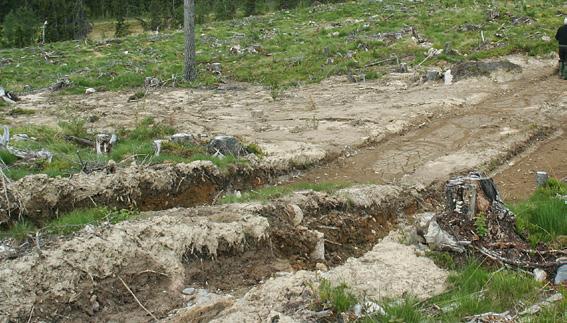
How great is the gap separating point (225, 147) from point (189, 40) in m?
7.75

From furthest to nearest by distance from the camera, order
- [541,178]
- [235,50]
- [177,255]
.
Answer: [235,50]
[541,178]
[177,255]

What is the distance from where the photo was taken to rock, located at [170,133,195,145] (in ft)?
28.5

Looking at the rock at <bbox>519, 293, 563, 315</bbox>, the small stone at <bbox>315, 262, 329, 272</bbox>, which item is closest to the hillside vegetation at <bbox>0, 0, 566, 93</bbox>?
the small stone at <bbox>315, 262, 329, 272</bbox>

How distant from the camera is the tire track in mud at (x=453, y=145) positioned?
826 centimetres

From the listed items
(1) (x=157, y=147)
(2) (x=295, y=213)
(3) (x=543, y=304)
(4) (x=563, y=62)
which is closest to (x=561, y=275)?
(3) (x=543, y=304)

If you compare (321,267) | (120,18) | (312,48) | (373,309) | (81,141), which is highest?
(312,48)

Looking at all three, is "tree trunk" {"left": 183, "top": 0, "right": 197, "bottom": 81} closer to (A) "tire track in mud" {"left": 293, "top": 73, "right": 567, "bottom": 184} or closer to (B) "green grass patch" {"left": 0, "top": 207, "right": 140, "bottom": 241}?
(A) "tire track in mud" {"left": 293, "top": 73, "right": 567, "bottom": 184}

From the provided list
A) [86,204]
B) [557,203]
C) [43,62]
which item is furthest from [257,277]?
[43,62]

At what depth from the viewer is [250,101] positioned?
41.9 ft

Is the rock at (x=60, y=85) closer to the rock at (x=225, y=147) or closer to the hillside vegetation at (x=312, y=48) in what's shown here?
the hillside vegetation at (x=312, y=48)

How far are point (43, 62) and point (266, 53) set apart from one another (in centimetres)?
785

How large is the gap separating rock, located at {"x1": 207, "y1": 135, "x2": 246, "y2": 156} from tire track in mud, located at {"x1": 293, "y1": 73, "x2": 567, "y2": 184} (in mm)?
1056

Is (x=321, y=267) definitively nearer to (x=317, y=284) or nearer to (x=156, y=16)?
(x=317, y=284)

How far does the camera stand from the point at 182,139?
875 centimetres
